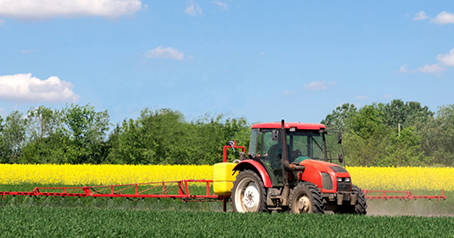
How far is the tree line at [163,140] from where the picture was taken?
52.9 metres

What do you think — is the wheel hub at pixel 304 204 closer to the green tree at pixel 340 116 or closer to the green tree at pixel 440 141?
the green tree at pixel 440 141

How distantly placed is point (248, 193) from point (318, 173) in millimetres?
2153

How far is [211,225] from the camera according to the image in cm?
1109

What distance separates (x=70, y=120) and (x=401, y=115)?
6478cm

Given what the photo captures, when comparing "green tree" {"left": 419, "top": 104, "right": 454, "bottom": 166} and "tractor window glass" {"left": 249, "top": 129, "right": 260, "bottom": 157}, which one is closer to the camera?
"tractor window glass" {"left": 249, "top": 129, "right": 260, "bottom": 157}

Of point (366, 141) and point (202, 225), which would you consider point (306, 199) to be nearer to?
point (202, 225)

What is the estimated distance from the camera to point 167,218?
12711 millimetres

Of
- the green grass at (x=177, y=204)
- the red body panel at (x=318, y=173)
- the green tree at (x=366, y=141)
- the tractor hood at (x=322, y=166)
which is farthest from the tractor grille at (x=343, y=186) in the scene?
the green tree at (x=366, y=141)

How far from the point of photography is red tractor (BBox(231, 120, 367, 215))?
503 inches

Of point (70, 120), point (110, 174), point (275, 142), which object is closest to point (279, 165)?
point (275, 142)

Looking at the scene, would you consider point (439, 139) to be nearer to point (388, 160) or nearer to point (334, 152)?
point (388, 160)

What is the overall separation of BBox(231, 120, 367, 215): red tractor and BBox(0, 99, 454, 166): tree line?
30.1m

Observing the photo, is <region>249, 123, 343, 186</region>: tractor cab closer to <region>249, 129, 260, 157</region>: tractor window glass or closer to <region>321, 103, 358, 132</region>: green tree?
<region>249, 129, 260, 157</region>: tractor window glass

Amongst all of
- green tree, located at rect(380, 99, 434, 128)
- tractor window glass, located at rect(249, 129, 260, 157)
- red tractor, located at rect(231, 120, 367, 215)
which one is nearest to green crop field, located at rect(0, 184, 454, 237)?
red tractor, located at rect(231, 120, 367, 215)
